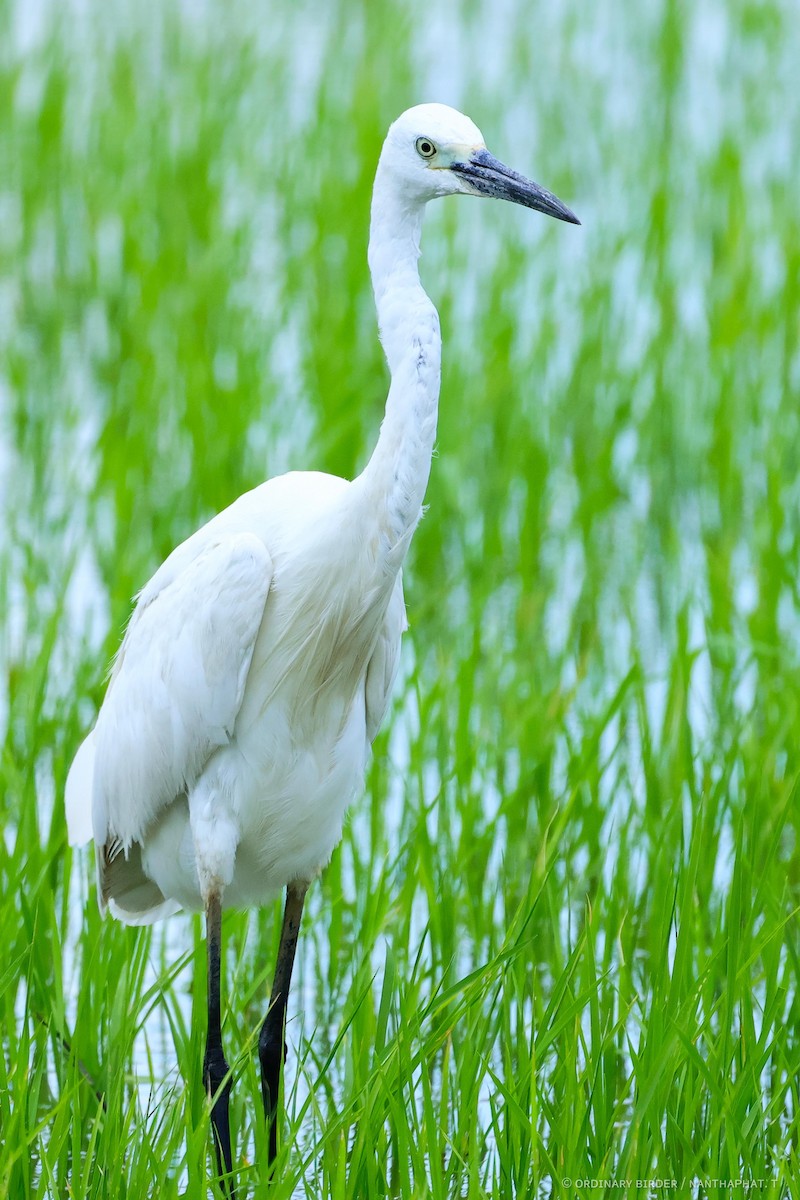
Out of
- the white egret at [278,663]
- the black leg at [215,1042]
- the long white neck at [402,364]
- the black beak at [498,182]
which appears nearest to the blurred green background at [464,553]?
the black leg at [215,1042]

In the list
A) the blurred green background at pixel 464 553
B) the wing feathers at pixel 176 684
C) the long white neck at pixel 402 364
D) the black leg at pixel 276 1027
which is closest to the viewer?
the long white neck at pixel 402 364

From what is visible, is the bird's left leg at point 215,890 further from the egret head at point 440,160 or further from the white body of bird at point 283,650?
the egret head at point 440,160

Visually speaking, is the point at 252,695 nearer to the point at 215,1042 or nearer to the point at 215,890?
the point at 215,890

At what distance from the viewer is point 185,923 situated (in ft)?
14.9

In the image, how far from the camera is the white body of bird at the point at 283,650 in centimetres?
298

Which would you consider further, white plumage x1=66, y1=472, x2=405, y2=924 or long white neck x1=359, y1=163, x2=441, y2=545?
white plumage x1=66, y1=472, x2=405, y2=924

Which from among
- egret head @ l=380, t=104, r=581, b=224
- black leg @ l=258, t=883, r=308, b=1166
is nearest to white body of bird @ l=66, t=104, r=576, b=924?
egret head @ l=380, t=104, r=581, b=224

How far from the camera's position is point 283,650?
10.6ft

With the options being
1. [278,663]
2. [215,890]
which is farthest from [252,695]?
[215,890]

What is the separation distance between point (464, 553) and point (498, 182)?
2633 millimetres

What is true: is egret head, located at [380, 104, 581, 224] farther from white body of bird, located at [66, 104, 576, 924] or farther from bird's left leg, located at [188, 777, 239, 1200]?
bird's left leg, located at [188, 777, 239, 1200]

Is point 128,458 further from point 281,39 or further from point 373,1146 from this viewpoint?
point 281,39

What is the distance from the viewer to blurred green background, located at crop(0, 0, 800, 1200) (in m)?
2.95

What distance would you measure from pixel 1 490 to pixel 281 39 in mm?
4197
